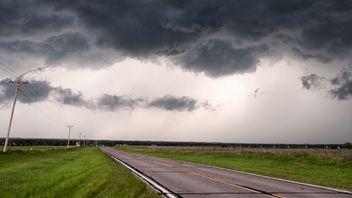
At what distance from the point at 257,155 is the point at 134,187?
131 feet

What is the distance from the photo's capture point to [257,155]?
52.7m

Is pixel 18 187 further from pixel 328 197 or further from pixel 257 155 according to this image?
pixel 257 155

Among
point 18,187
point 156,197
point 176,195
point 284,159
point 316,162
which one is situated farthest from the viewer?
point 284,159

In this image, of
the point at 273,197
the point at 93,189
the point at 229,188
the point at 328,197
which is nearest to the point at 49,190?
the point at 93,189

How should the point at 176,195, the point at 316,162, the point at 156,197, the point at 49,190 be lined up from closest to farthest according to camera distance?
the point at 156,197 → the point at 176,195 → the point at 49,190 → the point at 316,162

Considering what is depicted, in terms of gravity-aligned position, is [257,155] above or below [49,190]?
above

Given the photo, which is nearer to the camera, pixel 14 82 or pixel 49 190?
pixel 49 190

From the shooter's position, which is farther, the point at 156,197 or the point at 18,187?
the point at 18,187

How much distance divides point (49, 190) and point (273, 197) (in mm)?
8128

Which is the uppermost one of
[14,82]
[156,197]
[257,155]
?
[14,82]

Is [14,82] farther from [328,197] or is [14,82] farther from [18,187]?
[328,197]

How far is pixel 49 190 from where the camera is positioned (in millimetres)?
14500

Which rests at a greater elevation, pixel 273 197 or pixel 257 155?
pixel 257 155

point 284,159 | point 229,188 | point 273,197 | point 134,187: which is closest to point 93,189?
point 134,187
